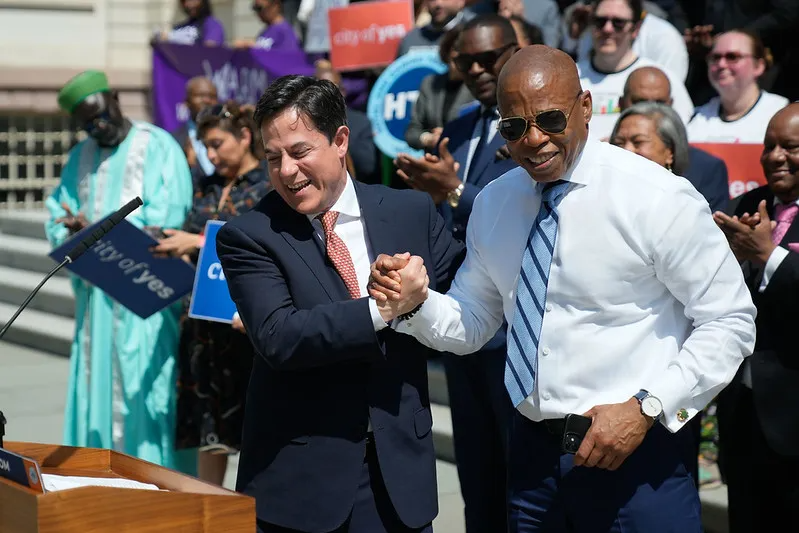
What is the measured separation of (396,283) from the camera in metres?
2.94

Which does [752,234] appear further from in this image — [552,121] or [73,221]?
[73,221]

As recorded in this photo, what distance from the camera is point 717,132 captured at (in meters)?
6.09

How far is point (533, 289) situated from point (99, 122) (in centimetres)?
381

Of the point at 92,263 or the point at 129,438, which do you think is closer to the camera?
the point at 92,263

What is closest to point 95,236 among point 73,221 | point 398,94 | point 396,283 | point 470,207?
point 396,283

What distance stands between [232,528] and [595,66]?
4.22 metres

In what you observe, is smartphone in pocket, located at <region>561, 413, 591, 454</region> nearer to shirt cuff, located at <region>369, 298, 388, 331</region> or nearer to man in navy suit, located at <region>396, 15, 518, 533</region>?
shirt cuff, located at <region>369, 298, 388, 331</region>

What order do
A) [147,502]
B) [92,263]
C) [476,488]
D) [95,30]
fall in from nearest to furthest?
[147,502]
[476,488]
[92,263]
[95,30]

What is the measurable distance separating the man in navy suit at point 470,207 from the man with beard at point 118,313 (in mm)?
1892

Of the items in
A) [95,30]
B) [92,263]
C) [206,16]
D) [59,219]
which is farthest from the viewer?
[95,30]

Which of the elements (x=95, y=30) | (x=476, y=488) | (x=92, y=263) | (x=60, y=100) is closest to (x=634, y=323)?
(x=476, y=488)

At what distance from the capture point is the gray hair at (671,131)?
14.9ft

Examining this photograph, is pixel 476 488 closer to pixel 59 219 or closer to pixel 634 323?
pixel 634 323

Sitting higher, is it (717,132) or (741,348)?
(717,132)
